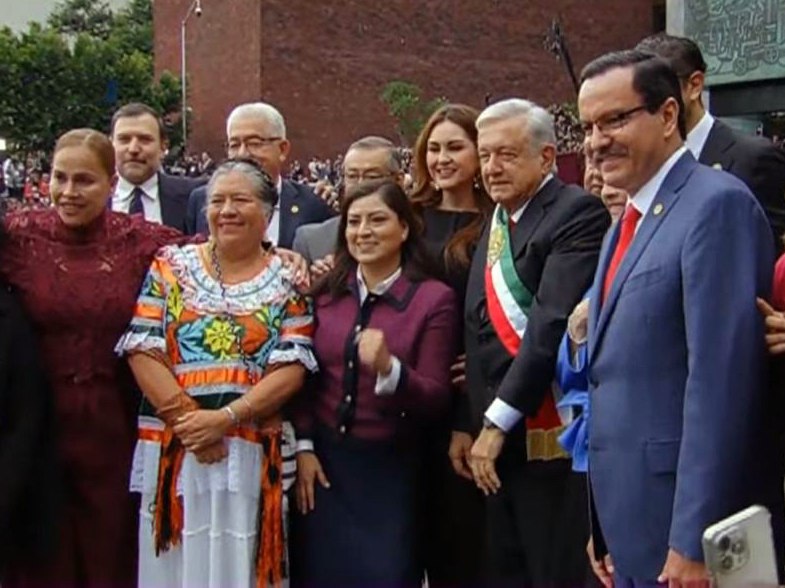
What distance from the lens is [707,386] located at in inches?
109

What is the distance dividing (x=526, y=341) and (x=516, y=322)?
0.18m

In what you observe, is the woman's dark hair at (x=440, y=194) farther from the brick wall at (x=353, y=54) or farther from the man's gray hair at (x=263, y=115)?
the brick wall at (x=353, y=54)

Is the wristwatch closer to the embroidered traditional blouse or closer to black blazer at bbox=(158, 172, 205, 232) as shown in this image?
the embroidered traditional blouse

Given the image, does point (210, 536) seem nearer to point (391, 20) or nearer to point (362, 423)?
point (362, 423)

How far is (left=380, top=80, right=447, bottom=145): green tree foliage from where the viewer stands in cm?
3697

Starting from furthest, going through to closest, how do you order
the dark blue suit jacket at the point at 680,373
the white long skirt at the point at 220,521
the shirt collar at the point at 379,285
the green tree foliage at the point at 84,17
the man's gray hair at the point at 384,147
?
the green tree foliage at the point at 84,17 < the man's gray hair at the point at 384,147 < the shirt collar at the point at 379,285 < the white long skirt at the point at 220,521 < the dark blue suit jacket at the point at 680,373

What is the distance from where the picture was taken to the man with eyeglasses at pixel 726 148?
422 centimetres

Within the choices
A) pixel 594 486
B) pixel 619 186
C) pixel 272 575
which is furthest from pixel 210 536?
pixel 619 186

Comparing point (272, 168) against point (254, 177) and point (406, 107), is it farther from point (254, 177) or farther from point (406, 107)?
point (406, 107)

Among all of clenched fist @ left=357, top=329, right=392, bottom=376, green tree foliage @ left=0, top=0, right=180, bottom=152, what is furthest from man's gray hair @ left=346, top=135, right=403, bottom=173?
green tree foliage @ left=0, top=0, right=180, bottom=152

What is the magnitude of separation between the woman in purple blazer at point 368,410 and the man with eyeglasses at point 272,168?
4.32 ft

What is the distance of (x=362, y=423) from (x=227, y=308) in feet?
2.04

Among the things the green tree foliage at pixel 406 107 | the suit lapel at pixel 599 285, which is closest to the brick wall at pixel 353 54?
the green tree foliage at pixel 406 107

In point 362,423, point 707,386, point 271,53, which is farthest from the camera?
point 271,53
